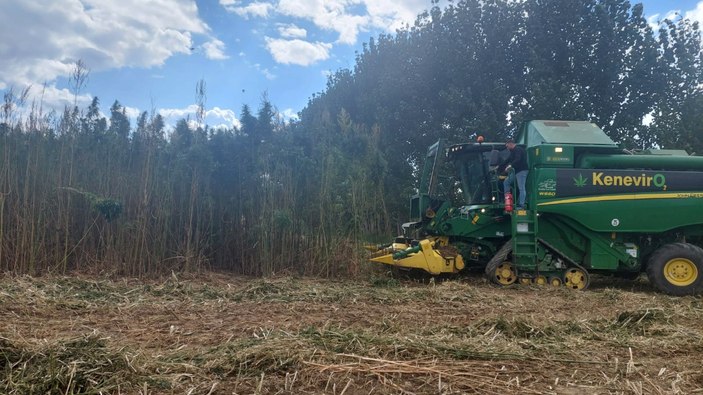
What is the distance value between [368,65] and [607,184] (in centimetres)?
1663

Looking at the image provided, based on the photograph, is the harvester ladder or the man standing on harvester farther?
the man standing on harvester

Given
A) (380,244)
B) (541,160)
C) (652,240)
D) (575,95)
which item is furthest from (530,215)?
(575,95)

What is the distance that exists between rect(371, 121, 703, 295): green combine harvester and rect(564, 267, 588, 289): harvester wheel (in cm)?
2

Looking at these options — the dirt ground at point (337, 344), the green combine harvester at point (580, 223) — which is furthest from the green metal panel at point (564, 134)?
the dirt ground at point (337, 344)

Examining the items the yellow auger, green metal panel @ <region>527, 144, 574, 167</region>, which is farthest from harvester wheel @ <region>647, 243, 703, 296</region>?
the yellow auger

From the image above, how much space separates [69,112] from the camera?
9391 millimetres

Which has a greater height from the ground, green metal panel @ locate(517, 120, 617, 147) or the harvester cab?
green metal panel @ locate(517, 120, 617, 147)

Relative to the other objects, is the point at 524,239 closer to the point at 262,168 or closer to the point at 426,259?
the point at 426,259

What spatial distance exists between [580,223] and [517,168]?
4.23 feet

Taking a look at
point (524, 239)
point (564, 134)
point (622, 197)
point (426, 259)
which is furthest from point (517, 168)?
point (426, 259)

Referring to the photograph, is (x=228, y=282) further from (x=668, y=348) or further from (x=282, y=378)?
(x=668, y=348)

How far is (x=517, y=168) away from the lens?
8.56 m

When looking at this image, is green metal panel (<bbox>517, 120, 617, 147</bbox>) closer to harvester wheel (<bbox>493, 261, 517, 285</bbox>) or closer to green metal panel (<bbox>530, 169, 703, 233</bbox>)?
green metal panel (<bbox>530, 169, 703, 233</bbox>)

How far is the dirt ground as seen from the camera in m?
2.91
